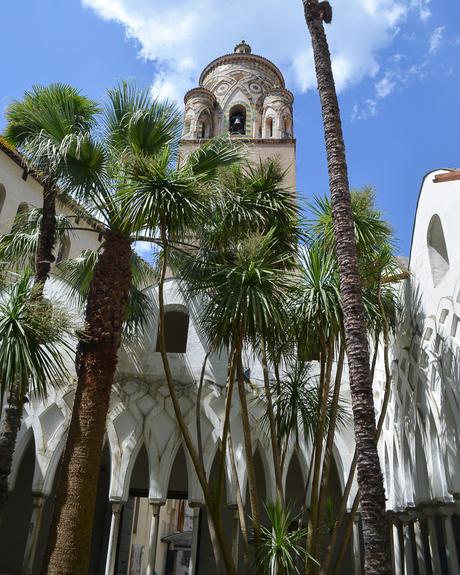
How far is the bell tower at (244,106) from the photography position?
75.2 feet

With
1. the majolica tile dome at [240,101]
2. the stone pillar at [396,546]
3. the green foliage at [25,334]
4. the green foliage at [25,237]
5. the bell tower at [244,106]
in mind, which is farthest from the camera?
the majolica tile dome at [240,101]

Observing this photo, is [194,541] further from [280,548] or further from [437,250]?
[437,250]

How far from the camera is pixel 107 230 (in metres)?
8.43

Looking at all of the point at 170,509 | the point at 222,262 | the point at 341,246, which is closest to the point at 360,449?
the point at 341,246

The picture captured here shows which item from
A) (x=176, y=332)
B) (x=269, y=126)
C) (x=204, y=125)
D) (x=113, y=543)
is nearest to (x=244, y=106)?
(x=269, y=126)

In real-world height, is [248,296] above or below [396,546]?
above

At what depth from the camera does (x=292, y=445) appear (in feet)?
38.3

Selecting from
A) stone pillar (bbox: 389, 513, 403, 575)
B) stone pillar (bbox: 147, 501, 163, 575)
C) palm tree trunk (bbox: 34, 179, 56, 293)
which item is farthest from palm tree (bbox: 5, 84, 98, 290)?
stone pillar (bbox: 389, 513, 403, 575)

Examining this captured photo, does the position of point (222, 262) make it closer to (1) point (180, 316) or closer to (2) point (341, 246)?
(2) point (341, 246)

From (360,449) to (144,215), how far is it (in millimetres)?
4182

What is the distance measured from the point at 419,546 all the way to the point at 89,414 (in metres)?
6.85

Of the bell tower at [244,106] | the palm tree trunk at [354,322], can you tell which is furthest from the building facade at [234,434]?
the bell tower at [244,106]

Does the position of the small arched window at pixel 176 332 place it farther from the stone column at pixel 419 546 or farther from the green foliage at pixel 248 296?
the stone column at pixel 419 546

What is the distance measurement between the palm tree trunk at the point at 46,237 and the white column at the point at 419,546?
7.95m
